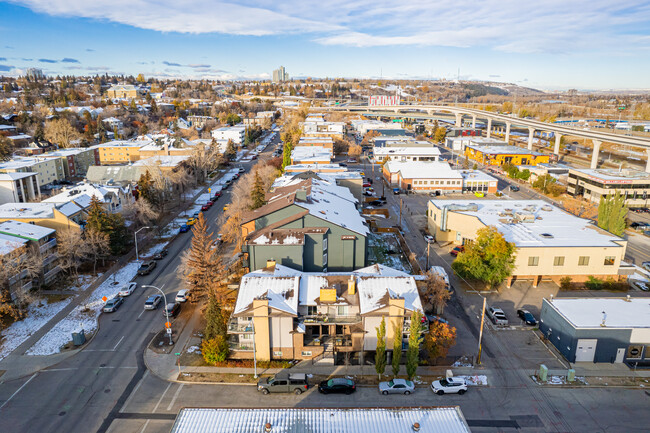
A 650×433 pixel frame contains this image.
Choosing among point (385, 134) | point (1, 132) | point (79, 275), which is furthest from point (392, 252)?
point (1, 132)

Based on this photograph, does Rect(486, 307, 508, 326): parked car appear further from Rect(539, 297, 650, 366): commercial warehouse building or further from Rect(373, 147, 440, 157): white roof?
Rect(373, 147, 440, 157): white roof

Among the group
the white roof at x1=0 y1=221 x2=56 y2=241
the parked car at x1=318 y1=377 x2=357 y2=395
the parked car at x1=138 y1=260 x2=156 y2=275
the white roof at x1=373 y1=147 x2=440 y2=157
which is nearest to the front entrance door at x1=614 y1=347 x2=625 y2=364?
the parked car at x1=318 y1=377 x2=357 y2=395

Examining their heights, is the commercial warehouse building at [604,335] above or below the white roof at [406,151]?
below

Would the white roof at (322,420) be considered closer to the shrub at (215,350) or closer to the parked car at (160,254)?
the shrub at (215,350)

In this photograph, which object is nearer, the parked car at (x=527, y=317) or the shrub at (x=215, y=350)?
the shrub at (x=215, y=350)

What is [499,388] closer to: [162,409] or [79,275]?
[162,409]

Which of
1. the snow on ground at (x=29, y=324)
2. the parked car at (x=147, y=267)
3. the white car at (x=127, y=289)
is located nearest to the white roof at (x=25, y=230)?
the snow on ground at (x=29, y=324)

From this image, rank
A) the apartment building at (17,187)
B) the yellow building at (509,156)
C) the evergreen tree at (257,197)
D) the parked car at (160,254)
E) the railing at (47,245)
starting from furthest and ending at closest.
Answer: the yellow building at (509,156)
the apartment building at (17,187)
the evergreen tree at (257,197)
the parked car at (160,254)
the railing at (47,245)
